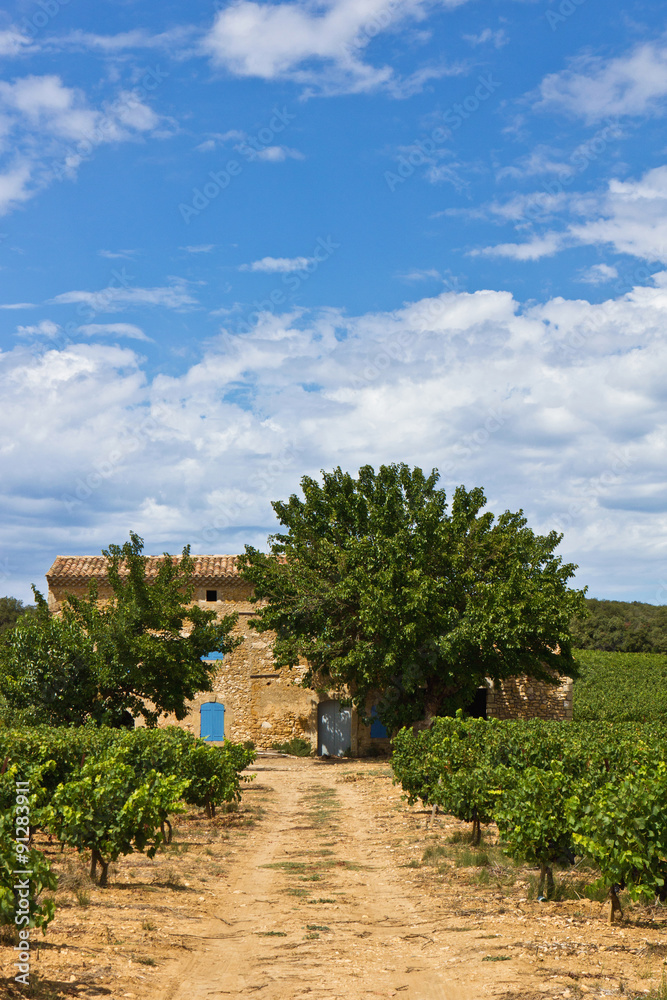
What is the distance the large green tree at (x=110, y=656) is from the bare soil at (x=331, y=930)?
7.64 metres

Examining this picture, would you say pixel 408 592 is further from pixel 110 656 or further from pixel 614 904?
pixel 614 904

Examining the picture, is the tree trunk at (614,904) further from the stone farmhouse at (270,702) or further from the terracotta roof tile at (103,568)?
the terracotta roof tile at (103,568)

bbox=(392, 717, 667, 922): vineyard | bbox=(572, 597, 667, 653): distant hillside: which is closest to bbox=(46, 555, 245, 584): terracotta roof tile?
bbox=(392, 717, 667, 922): vineyard

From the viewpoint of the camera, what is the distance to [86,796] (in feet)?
30.1

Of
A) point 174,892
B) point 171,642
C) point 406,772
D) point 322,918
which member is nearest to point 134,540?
point 171,642

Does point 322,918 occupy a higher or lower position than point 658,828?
lower

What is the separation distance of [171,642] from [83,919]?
13.4 meters

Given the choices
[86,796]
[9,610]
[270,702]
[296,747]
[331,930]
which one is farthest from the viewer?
[9,610]

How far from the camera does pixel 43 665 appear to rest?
19922 millimetres

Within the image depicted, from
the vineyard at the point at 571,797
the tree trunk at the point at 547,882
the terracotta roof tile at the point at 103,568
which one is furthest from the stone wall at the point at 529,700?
the tree trunk at the point at 547,882

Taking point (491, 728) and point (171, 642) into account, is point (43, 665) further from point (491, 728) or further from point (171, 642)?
point (491, 728)

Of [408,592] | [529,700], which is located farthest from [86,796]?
[529,700]

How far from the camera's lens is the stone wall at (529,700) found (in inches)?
1228

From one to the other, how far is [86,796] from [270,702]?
75.2 ft
